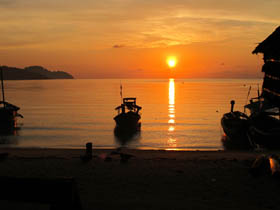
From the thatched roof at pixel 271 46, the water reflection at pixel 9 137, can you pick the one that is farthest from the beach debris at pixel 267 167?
the water reflection at pixel 9 137

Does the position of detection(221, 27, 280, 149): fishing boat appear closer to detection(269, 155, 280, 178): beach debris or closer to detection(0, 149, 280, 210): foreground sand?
detection(269, 155, 280, 178): beach debris

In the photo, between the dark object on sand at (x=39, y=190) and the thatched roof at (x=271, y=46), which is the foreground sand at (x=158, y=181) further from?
the thatched roof at (x=271, y=46)

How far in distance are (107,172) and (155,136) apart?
21611mm

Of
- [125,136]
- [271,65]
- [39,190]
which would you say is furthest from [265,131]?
[39,190]

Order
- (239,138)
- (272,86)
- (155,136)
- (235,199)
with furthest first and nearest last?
(155,136) < (239,138) < (272,86) < (235,199)

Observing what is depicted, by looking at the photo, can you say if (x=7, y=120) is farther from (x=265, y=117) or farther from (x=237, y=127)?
(x=265, y=117)

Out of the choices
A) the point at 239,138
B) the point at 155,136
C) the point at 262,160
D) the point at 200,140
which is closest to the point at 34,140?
the point at 155,136

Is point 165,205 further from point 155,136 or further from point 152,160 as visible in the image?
point 155,136

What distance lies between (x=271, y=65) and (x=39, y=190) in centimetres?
1339

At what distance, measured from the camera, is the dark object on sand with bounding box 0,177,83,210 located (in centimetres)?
442

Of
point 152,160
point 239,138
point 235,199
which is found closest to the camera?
point 235,199

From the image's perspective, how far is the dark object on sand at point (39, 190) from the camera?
14.5ft

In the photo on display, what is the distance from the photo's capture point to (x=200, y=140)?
30.9 meters

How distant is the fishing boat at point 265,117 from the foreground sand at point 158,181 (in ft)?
13.8
